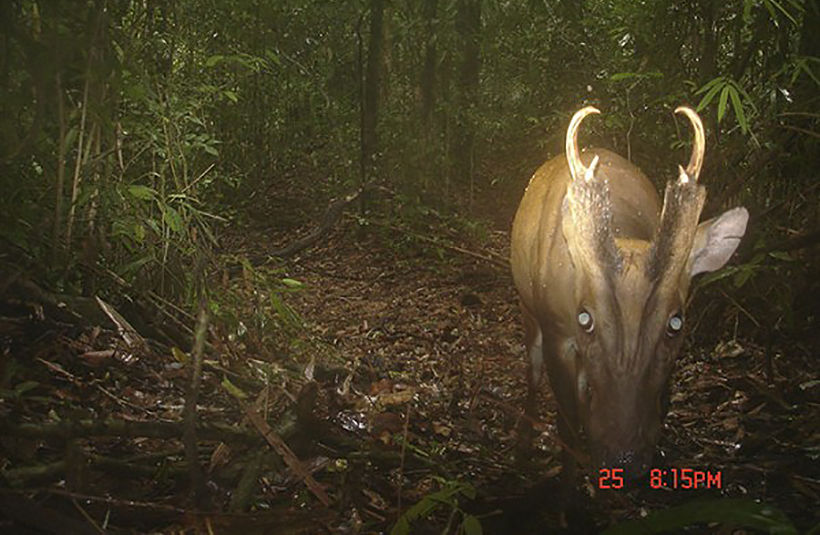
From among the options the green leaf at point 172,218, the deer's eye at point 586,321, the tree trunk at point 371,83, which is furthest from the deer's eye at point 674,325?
the tree trunk at point 371,83

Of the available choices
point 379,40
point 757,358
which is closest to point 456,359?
point 757,358

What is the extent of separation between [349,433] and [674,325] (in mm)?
1280

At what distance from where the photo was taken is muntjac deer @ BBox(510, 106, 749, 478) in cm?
272

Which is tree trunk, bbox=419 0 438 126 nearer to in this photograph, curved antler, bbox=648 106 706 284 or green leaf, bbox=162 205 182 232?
green leaf, bbox=162 205 182 232

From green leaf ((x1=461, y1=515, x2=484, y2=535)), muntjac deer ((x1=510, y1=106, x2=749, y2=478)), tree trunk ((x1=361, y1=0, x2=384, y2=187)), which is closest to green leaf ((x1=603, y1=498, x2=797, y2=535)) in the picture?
green leaf ((x1=461, y1=515, x2=484, y2=535))

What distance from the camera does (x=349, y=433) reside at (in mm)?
3143

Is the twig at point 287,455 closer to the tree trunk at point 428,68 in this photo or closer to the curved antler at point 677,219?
the curved antler at point 677,219

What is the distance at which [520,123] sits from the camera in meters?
8.37

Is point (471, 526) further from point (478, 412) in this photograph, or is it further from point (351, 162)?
point (351, 162)

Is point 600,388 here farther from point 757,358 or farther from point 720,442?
point 757,358

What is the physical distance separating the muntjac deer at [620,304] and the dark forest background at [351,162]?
350mm

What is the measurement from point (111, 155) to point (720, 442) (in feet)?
9.84

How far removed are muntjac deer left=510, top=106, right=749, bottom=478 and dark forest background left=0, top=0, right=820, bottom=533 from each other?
1.15ft
